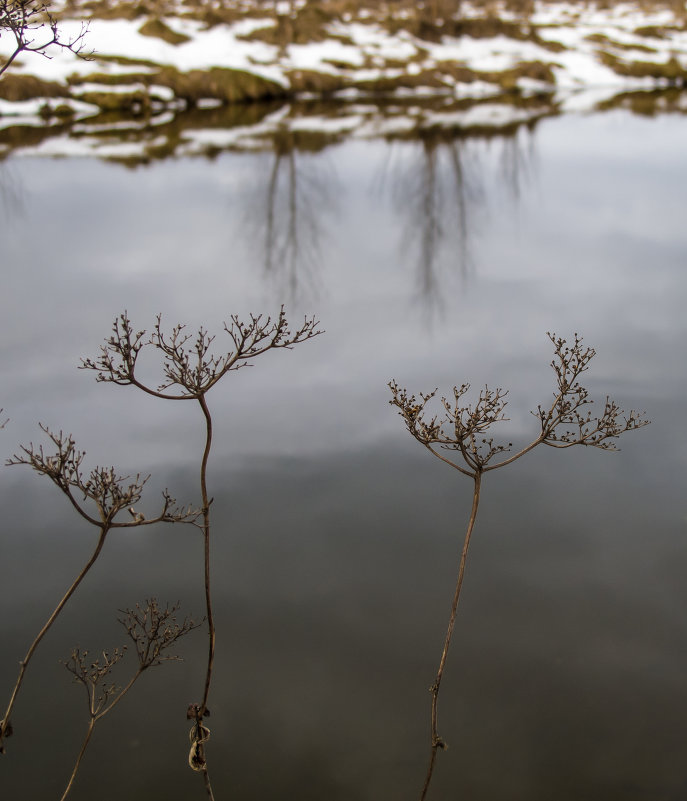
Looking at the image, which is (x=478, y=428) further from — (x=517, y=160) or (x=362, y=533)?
(x=517, y=160)

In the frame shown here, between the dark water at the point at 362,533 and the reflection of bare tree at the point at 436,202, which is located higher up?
the dark water at the point at 362,533

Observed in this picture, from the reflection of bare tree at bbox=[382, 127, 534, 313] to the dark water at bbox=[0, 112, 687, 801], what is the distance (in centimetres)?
25

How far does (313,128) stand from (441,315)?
2033 centimetres

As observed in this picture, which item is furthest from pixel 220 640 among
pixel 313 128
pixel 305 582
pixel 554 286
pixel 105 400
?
pixel 313 128

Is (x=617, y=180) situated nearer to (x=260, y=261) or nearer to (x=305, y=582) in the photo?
(x=260, y=261)

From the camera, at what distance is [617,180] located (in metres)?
29.0

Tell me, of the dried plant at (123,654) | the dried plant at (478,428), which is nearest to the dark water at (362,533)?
Answer: the dried plant at (123,654)

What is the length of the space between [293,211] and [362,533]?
18.2 m

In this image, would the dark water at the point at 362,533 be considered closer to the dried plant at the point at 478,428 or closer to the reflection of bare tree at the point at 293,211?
the reflection of bare tree at the point at 293,211

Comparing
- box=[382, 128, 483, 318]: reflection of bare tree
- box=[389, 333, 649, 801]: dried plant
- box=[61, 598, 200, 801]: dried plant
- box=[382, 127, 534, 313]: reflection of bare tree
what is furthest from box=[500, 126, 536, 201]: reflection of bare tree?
box=[389, 333, 649, 801]: dried plant

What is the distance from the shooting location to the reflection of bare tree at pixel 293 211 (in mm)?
21984

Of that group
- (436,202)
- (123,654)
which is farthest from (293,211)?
(123,654)

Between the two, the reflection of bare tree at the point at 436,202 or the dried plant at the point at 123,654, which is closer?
the dried plant at the point at 123,654

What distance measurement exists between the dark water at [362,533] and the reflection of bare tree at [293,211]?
0.25 meters
